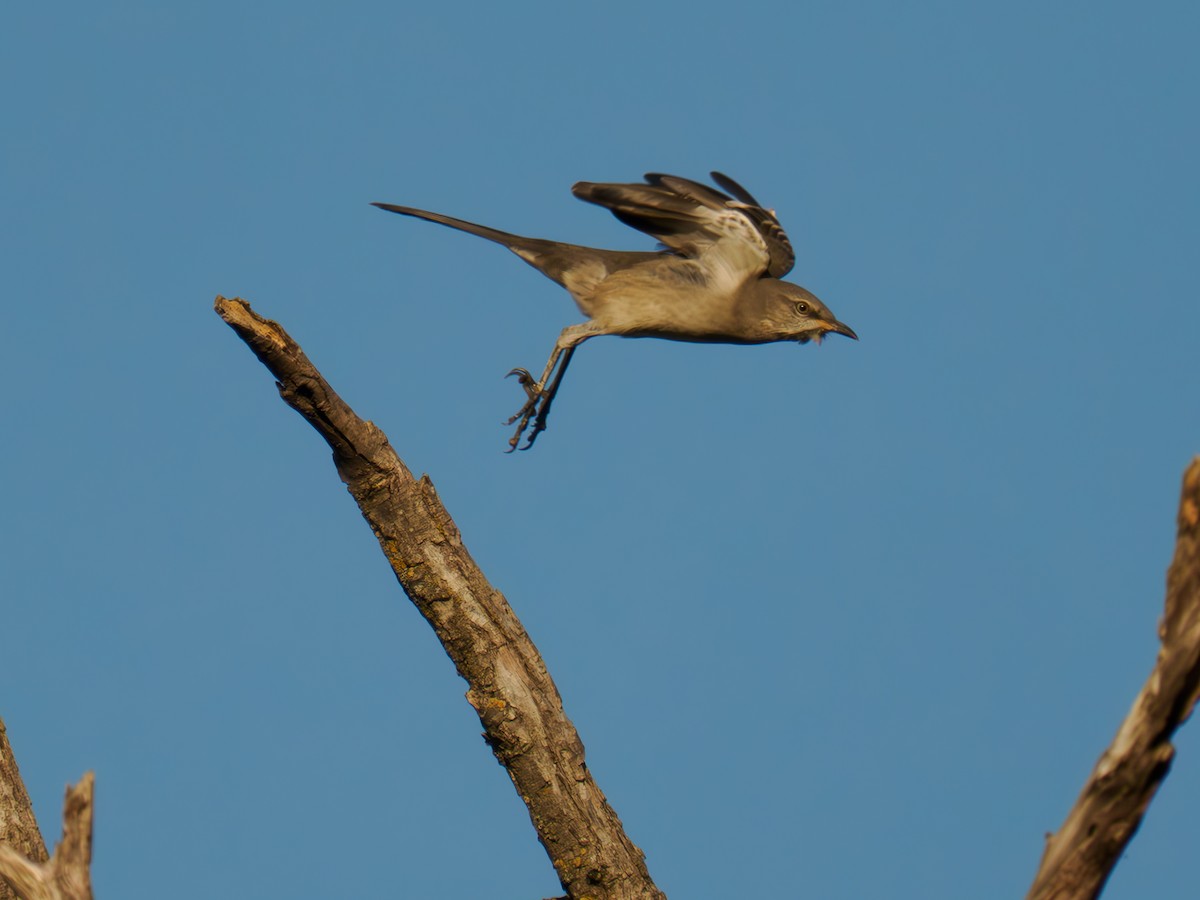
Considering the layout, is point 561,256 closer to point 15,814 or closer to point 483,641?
point 483,641

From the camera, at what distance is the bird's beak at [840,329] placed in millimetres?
10758

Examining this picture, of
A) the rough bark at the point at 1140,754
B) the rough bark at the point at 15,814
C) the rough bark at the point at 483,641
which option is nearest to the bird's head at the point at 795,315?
the rough bark at the point at 483,641

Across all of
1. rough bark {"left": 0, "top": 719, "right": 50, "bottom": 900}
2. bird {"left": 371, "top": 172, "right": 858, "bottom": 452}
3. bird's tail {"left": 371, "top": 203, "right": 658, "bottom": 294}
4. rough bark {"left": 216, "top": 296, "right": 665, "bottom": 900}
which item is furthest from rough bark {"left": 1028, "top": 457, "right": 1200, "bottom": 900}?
bird's tail {"left": 371, "top": 203, "right": 658, "bottom": 294}

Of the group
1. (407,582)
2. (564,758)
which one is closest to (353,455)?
(407,582)

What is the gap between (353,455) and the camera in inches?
268

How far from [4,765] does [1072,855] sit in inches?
206

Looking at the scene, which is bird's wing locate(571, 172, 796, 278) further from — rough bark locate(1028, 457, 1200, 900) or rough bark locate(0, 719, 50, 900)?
rough bark locate(1028, 457, 1200, 900)

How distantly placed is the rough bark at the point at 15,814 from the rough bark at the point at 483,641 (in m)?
2.20

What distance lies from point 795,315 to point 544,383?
2.00 metres

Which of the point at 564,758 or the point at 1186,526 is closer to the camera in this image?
the point at 1186,526

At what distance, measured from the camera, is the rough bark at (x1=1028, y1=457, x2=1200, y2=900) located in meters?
3.98

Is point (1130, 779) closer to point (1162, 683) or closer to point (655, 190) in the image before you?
point (1162, 683)

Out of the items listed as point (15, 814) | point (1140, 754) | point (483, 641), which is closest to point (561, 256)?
point (483, 641)

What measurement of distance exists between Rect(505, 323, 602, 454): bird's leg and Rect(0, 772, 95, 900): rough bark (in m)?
5.28
